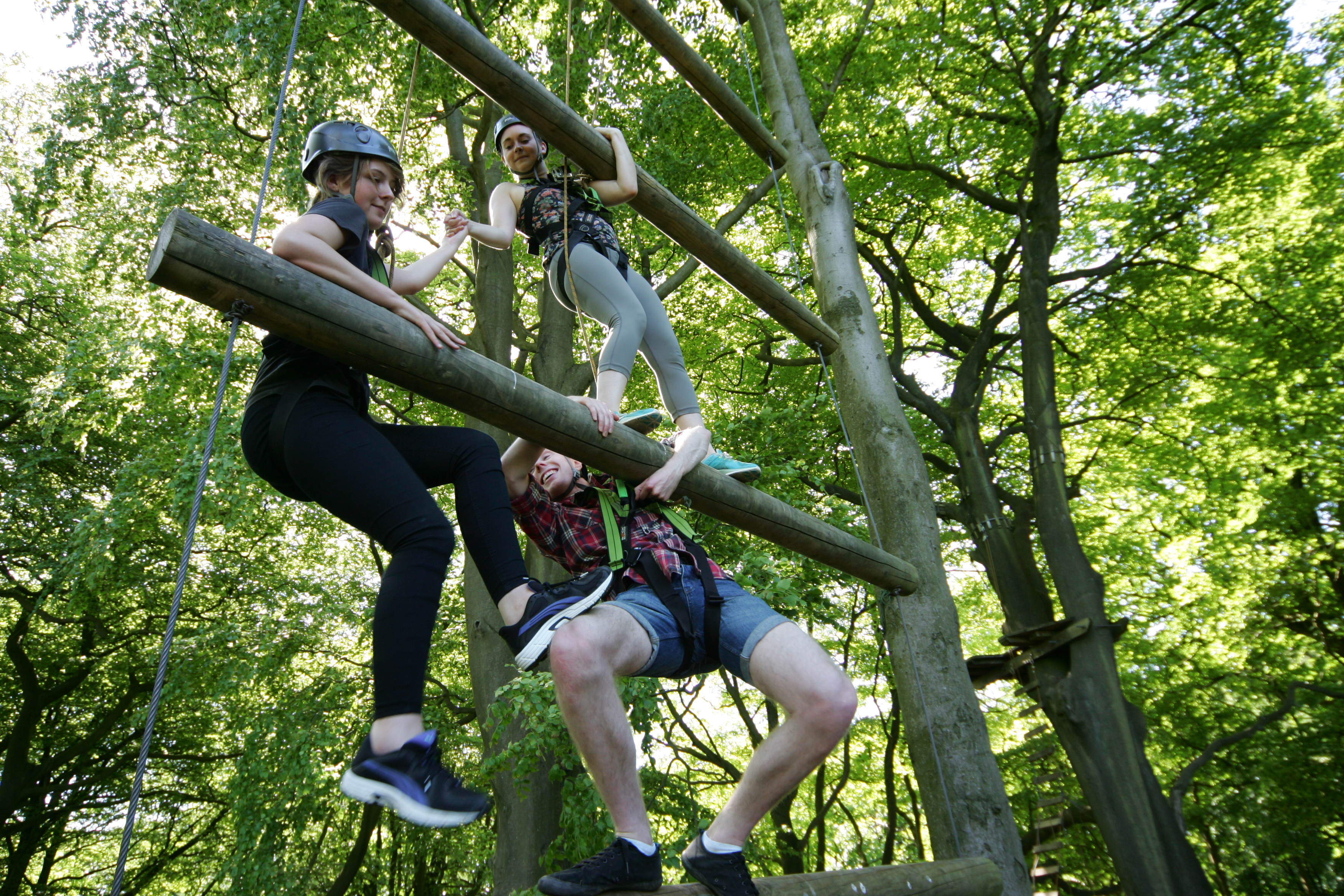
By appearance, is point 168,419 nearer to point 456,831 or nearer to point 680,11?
point 680,11

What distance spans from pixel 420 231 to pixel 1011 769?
35.7 ft

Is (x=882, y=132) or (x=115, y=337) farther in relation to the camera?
(x=882, y=132)

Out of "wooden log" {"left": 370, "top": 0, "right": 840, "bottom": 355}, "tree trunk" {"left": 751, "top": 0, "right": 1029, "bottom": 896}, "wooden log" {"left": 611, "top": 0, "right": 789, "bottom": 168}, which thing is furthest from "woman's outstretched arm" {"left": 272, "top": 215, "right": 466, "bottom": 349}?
"tree trunk" {"left": 751, "top": 0, "right": 1029, "bottom": 896}

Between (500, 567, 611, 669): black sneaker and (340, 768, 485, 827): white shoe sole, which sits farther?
(500, 567, 611, 669): black sneaker

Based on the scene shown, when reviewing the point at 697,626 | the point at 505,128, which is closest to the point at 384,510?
the point at 697,626

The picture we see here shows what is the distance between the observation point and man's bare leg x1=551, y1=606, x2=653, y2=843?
1.78m

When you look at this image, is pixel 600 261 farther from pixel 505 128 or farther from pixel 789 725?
pixel 789 725

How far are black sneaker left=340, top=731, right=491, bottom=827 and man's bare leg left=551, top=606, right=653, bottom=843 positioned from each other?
331 mm

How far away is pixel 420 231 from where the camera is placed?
8023 millimetres

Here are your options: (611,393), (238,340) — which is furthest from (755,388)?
(611,393)

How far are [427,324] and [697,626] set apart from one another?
3.23ft

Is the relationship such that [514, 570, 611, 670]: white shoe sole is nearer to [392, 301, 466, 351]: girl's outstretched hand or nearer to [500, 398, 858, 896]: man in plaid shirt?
[500, 398, 858, 896]: man in plaid shirt

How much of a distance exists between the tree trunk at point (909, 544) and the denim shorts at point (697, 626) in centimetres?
193

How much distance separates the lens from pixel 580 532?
7.41 ft
